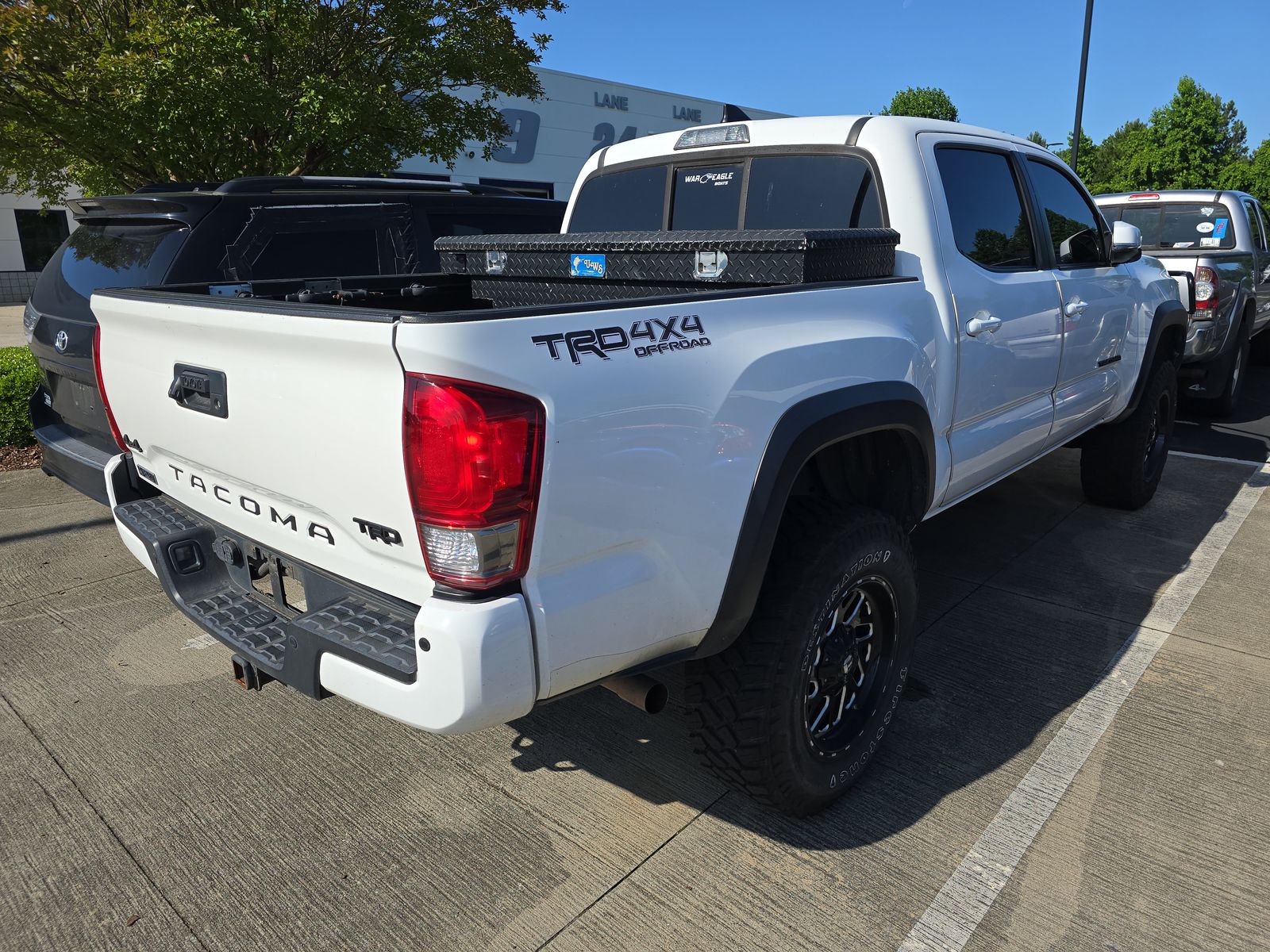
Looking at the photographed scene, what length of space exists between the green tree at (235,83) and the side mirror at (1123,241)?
555cm

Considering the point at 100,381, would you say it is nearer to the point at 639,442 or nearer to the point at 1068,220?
the point at 639,442

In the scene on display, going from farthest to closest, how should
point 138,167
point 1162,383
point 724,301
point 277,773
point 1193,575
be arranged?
point 138,167, point 1162,383, point 1193,575, point 277,773, point 724,301

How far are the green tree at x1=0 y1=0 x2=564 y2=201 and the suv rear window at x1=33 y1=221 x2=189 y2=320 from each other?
2333 millimetres

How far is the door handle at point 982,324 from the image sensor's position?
313 centimetres

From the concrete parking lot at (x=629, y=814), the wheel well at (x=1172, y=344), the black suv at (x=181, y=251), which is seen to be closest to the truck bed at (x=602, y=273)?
the black suv at (x=181, y=251)

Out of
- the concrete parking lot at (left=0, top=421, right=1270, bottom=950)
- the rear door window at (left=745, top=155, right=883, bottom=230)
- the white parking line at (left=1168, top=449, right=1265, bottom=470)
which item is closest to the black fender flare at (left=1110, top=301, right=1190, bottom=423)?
the concrete parking lot at (left=0, top=421, right=1270, bottom=950)

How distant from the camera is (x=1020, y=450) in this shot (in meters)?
3.85

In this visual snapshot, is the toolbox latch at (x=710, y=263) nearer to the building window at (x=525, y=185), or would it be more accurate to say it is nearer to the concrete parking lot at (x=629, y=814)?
the concrete parking lot at (x=629, y=814)

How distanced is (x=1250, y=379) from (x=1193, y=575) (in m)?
7.68

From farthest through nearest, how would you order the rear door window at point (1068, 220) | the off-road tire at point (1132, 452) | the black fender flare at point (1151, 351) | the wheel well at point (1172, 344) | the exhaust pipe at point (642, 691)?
the wheel well at point (1172, 344) < the off-road tire at point (1132, 452) < the black fender flare at point (1151, 351) < the rear door window at point (1068, 220) < the exhaust pipe at point (642, 691)

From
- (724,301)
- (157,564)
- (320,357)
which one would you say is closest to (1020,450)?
(724,301)

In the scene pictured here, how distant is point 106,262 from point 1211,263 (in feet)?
24.8

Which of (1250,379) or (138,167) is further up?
(138,167)

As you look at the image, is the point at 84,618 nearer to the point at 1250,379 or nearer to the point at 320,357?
the point at 320,357
